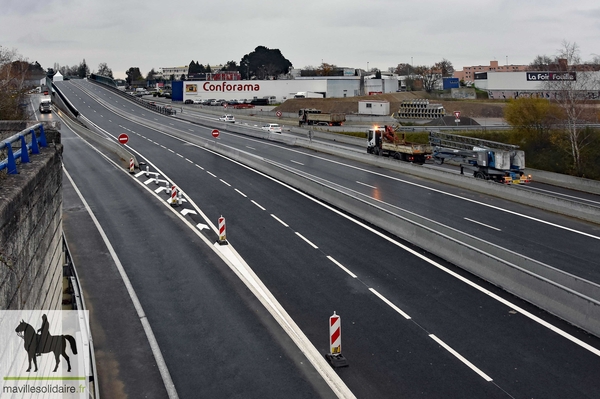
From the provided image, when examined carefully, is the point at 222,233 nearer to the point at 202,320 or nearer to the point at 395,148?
the point at 202,320

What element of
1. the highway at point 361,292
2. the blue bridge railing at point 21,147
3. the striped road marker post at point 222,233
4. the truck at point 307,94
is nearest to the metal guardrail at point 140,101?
the truck at point 307,94

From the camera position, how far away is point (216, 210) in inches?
1184

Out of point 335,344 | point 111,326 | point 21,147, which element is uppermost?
point 21,147

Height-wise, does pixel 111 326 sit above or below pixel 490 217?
below

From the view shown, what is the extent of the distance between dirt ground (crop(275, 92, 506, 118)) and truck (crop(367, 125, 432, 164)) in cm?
5110

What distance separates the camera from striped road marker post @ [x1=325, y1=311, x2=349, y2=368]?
13.6m

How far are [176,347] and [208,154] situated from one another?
37.8m

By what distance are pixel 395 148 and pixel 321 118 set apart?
34401mm

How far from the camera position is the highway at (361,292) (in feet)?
42.9

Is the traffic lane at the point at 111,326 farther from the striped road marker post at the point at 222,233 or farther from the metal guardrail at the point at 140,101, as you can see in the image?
the metal guardrail at the point at 140,101

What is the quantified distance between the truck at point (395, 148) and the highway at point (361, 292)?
30.7 ft

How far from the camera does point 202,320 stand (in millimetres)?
16266

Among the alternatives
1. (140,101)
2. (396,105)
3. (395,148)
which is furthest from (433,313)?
(396,105)

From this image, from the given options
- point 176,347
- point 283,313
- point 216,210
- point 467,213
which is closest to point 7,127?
point 176,347
